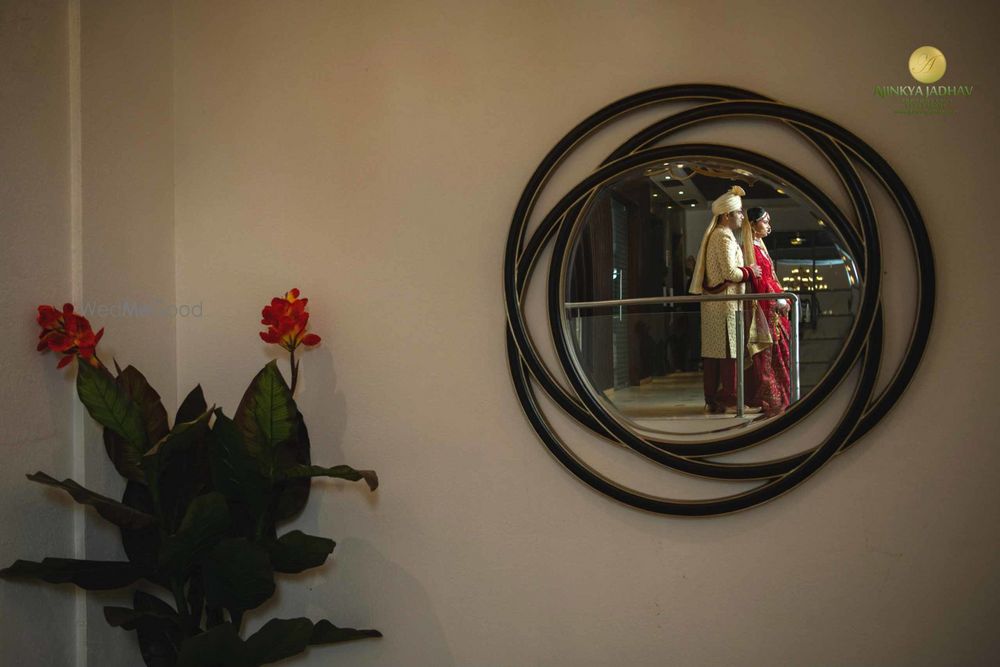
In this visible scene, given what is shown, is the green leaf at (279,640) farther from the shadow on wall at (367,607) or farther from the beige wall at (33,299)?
the beige wall at (33,299)

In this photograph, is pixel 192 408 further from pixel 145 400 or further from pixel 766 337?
pixel 766 337

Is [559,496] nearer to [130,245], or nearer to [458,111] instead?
[458,111]

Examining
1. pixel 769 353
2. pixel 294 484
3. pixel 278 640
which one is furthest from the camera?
pixel 294 484

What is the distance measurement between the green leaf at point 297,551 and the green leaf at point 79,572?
0.32m

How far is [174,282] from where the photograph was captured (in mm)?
2225

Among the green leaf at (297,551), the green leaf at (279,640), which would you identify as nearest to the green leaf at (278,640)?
the green leaf at (279,640)

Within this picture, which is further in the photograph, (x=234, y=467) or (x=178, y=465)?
(x=178, y=465)

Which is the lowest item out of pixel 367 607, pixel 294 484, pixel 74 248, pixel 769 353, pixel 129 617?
pixel 367 607

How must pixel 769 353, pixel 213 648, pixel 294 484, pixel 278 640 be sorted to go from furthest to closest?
1. pixel 294 484
2. pixel 769 353
3. pixel 278 640
4. pixel 213 648

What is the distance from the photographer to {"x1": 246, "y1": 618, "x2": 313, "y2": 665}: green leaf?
68.2 inches

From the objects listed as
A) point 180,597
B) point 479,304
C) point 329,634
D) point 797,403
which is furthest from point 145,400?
point 797,403

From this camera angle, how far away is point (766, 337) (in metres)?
1.87

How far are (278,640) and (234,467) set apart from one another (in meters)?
0.40

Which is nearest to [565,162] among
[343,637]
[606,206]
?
[606,206]
